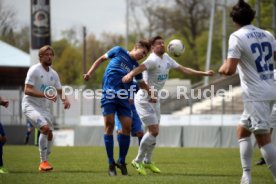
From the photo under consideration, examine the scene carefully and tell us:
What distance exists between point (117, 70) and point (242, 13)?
13.4ft

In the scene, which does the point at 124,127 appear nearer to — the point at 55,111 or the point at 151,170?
the point at 151,170

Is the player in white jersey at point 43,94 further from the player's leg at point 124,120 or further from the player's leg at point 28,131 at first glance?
the player's leg at point 28,131

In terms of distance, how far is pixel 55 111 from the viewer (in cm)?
3969

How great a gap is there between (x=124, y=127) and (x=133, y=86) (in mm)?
2389

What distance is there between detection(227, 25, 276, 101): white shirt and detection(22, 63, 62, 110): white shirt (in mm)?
5845

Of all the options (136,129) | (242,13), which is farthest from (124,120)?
(242,13)

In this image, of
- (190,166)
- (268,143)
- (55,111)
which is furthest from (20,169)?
(55,111)

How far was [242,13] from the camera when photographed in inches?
368

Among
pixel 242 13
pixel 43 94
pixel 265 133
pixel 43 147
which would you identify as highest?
pixel 242 13

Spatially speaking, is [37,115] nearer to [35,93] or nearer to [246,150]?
[35,93]

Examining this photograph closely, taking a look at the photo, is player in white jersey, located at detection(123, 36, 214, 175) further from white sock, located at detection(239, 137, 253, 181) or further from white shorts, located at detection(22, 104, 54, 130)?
white sock, located at detection(239, 137, 253, 181)

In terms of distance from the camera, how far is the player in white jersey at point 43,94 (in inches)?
562

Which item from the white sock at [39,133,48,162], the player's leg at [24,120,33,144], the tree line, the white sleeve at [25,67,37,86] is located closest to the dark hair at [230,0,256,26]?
the white sleeve at [25,67,37,86]

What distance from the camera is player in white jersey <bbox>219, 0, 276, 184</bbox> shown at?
9.27m
